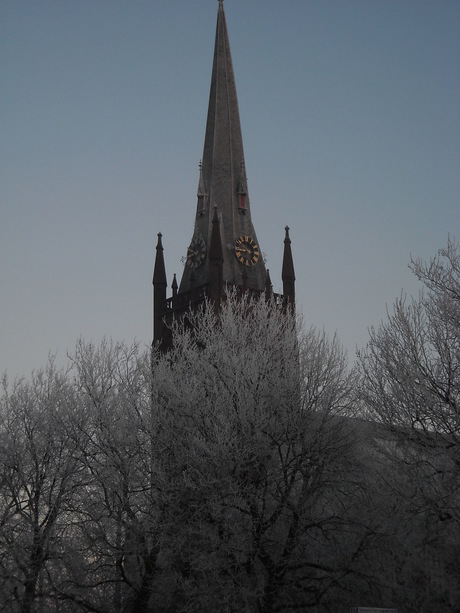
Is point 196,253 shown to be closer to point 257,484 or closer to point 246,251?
point 246,251

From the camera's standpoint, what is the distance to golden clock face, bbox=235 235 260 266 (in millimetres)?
73188

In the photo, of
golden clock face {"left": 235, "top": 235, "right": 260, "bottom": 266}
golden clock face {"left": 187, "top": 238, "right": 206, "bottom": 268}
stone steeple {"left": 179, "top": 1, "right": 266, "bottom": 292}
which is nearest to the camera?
golden clock face {"left": 235, "top": 235, "right": 260, "bottom": 266}

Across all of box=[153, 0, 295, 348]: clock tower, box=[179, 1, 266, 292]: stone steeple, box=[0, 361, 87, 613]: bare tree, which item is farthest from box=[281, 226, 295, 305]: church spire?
box=[0, 361, 87, 613]: bare tree

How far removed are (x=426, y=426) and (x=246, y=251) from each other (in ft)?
145

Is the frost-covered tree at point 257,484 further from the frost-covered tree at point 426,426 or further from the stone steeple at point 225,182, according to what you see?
the stone steeple at point 225,182

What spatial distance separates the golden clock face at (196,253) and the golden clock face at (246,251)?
2.56 metres

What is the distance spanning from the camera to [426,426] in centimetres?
3034

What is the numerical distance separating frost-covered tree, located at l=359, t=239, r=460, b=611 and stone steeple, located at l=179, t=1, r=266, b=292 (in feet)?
130

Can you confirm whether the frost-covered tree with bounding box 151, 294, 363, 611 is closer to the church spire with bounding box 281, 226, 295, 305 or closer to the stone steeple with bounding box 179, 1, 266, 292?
the stone steeple with bounding box 179, 1, 266, 292

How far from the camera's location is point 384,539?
31094mm

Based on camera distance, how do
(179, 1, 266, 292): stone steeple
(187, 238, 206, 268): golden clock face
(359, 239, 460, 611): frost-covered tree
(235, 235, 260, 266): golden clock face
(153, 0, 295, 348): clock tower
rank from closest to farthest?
(359, 239, 460, 611): frost-covered tree, (153, 0, 295, 348): clock tower, (235, 235, 260, 266): golden clock face, (179, 1, 266, 292): stone steeple, (187, 238, 206, 268): golden clock face

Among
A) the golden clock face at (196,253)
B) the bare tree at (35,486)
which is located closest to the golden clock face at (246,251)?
the golden clock face at (196,253)

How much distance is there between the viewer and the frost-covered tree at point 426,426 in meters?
28.8

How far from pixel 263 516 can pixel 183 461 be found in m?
3.90
